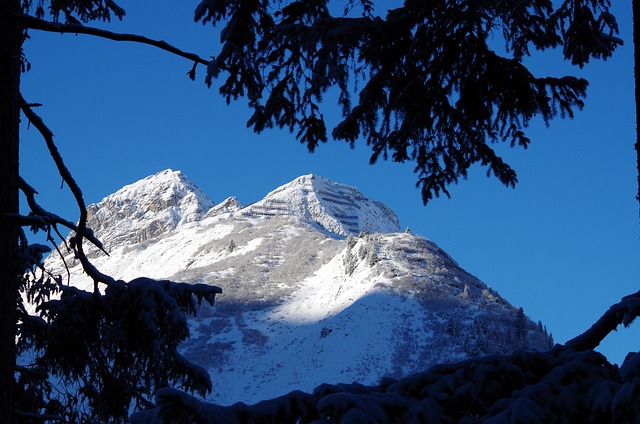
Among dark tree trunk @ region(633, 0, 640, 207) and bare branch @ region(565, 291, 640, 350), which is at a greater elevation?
dark tree trunk @ region(633, 0, 640, 207)

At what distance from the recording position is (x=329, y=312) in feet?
311

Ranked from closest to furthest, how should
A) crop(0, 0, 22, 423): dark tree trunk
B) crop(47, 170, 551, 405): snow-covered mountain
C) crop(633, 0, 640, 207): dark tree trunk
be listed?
1. crop(633, 0, 640, 207): dark tree trunk
2. crop(0, 0, 22, 423): dark tree trunk
3. crop(47, 170, 551, 405): snow-covered mountain

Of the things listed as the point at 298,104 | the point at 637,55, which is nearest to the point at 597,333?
the point at 637,55

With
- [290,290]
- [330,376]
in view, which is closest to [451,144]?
[330,376]

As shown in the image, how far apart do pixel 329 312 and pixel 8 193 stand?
9145 centimetres

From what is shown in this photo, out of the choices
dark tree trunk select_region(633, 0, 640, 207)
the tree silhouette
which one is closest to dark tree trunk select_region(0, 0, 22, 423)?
the tree silhouette

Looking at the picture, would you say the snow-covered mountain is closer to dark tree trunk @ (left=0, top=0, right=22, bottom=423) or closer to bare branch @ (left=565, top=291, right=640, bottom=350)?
dark tree trunk @ (left=0, top=0, right=22, bottom=423)

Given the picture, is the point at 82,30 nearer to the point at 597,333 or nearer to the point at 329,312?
the point at 597,333

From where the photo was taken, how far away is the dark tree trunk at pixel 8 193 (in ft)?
14.2

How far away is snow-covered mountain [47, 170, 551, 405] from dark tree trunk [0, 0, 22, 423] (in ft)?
215

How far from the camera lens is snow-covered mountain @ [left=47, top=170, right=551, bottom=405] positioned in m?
78.9

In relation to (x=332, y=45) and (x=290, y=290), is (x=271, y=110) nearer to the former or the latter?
(x=332, y=45)

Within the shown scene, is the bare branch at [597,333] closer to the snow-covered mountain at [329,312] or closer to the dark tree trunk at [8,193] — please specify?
the dark tree trunk at [8,193]

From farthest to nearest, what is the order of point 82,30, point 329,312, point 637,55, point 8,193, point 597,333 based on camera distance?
1. point 329,312
2. point 82,30
3. point 8,193
4. point 637,55
5. point 597,333
